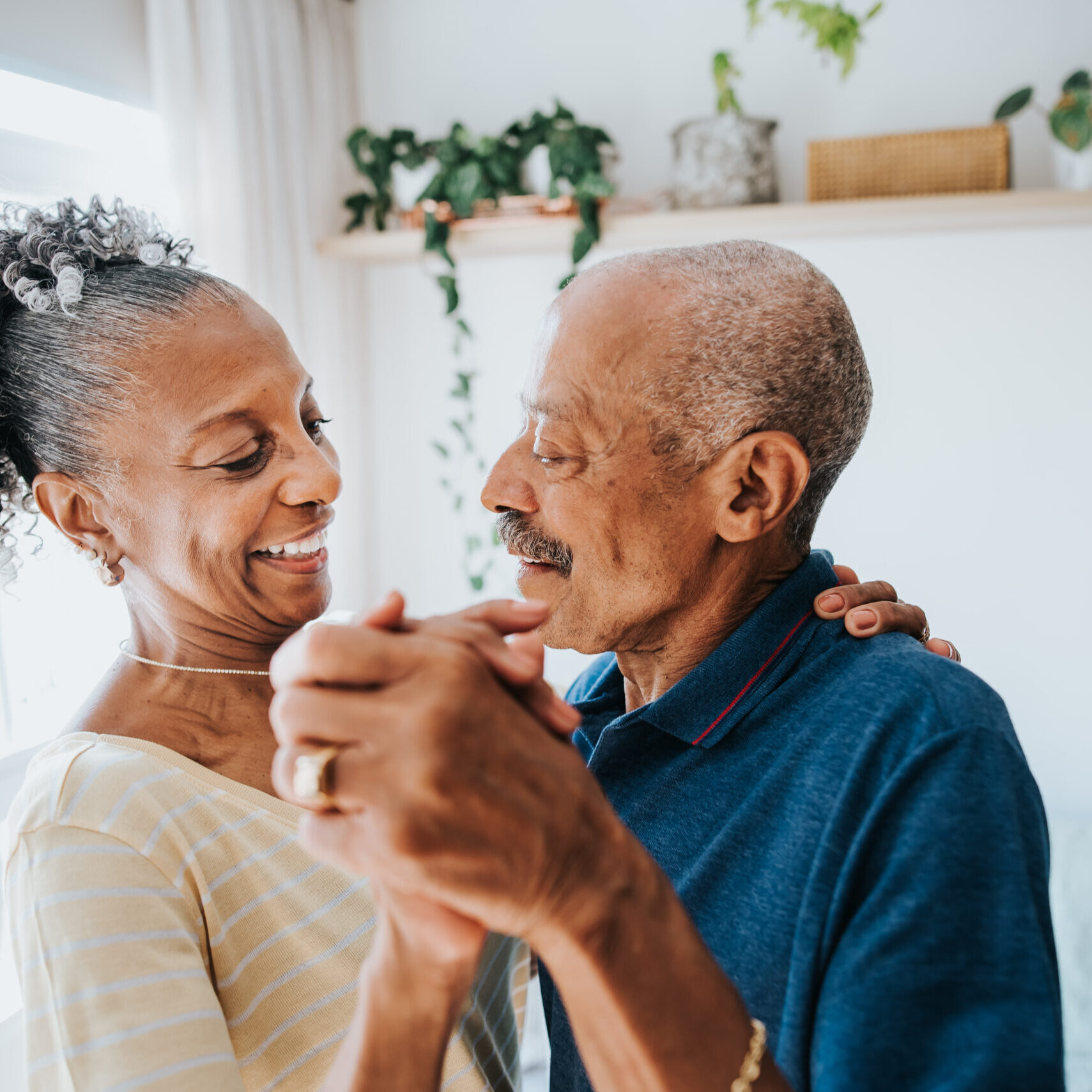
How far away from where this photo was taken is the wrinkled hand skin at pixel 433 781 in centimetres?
55

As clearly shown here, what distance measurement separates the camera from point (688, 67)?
2789 millimetres

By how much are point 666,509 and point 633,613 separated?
5.4 inches

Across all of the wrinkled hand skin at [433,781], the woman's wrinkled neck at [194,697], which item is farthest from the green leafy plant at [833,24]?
the wrinkled hand skin at [433,781]

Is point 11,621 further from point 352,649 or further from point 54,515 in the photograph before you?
point 352,649

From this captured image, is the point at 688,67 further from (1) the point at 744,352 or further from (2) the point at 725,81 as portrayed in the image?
(1) the point at 744,352

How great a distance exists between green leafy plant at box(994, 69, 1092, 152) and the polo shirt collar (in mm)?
1903

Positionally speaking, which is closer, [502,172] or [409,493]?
[502,172]

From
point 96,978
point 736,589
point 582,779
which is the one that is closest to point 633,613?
point 736,589

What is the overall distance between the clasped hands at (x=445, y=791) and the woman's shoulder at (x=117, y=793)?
0.43m

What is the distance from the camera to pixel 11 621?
6.63 ft

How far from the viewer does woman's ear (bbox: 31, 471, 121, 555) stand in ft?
3.73

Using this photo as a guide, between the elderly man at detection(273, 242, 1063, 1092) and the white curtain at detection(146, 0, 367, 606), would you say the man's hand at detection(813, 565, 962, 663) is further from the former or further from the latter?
the white curtain at detection(146, 0, 367, 606)

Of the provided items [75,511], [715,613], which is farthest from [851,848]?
[75,511]

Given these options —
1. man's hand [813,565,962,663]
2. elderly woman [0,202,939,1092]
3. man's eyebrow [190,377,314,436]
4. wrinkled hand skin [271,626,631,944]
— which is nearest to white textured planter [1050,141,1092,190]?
man's hand [813,565,962,663]
